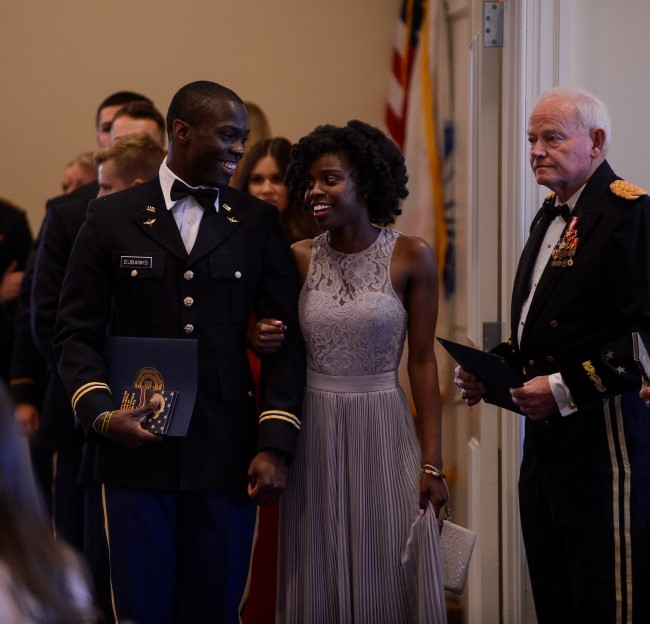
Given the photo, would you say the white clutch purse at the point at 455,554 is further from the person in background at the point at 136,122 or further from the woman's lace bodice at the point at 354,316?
the person in background at the point at 136,122

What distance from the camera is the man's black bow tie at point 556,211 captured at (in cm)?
279

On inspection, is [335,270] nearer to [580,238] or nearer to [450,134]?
[580,238]

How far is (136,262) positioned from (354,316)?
21.8 inches

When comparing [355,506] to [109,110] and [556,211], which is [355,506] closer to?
[556,211]

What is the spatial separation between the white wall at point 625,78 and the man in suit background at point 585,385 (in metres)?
0.45

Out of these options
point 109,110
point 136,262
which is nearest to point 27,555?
point 136,262

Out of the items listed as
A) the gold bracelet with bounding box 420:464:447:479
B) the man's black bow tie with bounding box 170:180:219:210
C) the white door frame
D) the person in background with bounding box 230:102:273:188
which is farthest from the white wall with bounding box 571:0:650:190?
the person in background with bounding box 230:102:273:188

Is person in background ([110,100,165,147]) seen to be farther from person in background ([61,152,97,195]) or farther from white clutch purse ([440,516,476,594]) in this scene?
white clutch purse ([440,516,476,594])

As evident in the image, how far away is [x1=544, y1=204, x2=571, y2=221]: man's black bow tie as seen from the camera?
2787mm

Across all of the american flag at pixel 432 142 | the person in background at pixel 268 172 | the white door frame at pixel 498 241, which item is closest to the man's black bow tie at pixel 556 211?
the white door frame at pixel 498 241

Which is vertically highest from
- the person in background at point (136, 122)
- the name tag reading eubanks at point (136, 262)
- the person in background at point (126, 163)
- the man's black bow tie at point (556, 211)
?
the person in background at point (136, 122)

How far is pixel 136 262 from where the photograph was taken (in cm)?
260

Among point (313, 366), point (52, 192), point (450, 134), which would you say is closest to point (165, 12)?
point (52, 192)

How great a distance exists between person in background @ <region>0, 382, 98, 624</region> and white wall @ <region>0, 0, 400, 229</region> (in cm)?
400
